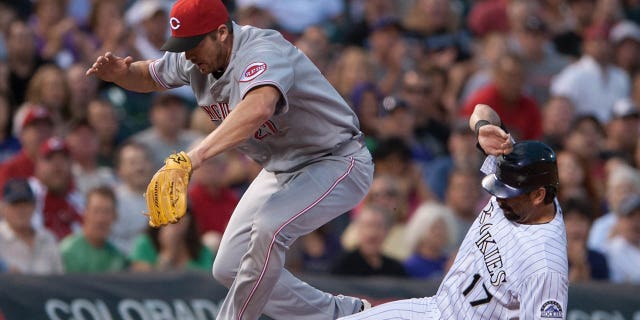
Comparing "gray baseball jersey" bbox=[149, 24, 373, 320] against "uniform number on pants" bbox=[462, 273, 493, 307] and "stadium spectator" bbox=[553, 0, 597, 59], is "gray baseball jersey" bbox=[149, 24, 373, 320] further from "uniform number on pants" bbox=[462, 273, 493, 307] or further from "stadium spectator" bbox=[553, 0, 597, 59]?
"stadium spectator" bbox=[553, 0, 597, 59]

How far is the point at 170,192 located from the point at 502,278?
155 cm

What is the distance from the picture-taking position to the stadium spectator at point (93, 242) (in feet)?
28.3

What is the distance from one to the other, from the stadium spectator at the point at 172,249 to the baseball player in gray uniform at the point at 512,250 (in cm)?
321

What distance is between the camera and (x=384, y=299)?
823 cm

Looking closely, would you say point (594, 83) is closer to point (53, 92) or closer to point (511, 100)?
point (511, 100)

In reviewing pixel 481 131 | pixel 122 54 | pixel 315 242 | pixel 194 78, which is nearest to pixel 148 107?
pixel 122 54

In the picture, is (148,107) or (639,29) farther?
(639,29)

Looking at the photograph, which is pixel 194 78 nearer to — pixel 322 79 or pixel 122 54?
pixel 322 79

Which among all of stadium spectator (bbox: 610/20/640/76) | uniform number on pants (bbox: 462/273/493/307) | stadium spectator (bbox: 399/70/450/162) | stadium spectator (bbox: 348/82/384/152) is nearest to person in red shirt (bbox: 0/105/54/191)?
stadium spectator (bbox: 348/82/384/152)

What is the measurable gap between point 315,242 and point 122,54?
8.94ft

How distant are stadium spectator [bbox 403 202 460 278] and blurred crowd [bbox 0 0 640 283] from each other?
13mm

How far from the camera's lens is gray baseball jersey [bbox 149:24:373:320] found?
559 cm

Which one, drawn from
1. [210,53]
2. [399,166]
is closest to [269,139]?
[210,53]

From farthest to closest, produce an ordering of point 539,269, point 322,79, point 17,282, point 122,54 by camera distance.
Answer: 1. point 122,54
2. point 17,282
3. point 322,79
4. point 539,269
